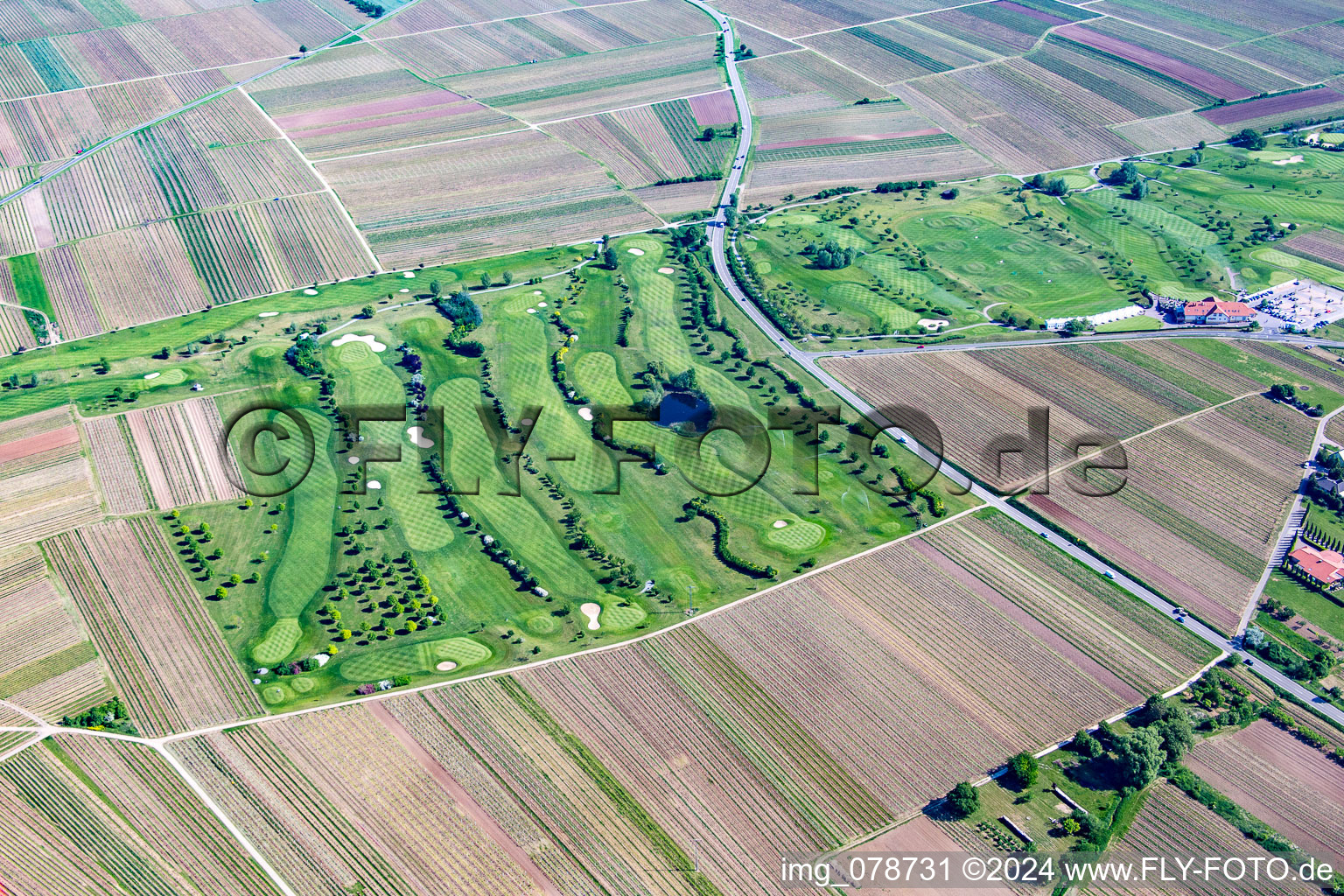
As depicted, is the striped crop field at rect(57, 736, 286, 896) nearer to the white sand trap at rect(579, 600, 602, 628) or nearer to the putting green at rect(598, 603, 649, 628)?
the white sand trap at rect(579, 600, 602, 628)

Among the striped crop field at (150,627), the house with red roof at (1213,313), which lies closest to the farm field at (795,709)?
the striped crop field at (150,627)

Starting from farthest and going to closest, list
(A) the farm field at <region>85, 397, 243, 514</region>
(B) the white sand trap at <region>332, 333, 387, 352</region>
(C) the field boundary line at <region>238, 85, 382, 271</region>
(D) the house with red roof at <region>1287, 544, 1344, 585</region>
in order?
(C) the field boundary line at <region>238, 85, 382, 271</region> → (B) the white sand trap at <region>332, 333, 387, 352</region> → (A) the farm field at <region>85, 397, 243, 514</region> → (D) the house with red roof at <region>1287, 544, 1344, 585</region>

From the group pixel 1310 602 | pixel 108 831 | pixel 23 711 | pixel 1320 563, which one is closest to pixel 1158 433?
pixel 1320 563

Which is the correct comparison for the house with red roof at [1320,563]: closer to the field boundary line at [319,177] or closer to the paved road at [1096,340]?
A: the paved road at [1096,340]

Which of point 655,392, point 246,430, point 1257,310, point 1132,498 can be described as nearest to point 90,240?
point 246,430

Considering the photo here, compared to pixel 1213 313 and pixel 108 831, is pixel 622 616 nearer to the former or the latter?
pixel 108 831

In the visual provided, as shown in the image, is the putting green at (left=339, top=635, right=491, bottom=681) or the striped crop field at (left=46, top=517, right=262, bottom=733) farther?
the putting green at (left=339, top=635, right=491, bottom=681)

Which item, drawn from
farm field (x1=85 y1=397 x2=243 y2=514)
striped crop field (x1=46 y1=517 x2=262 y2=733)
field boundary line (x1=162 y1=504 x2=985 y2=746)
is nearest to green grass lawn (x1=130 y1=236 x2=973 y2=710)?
field boundary line (x1=162 y1=504 x2=985 y2=746)
